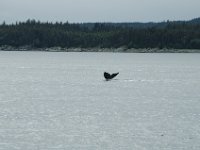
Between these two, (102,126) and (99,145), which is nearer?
(99,145)

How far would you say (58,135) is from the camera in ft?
106

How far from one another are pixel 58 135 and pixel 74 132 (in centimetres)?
132

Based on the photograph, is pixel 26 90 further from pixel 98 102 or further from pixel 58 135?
pixel 58 135

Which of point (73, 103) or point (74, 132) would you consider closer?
point (74, 132)

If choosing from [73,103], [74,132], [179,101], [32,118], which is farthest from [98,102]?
[74,132]

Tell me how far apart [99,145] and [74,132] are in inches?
150

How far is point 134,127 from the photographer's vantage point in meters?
35.2

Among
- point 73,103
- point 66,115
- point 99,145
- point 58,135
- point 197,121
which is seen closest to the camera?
Result: point 99,145

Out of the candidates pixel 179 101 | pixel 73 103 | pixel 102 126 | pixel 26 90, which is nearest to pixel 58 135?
pixel 102 126

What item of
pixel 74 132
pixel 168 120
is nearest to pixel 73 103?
pixel 168 120

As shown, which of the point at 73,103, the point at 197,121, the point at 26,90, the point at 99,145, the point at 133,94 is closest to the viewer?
the point at 99,145

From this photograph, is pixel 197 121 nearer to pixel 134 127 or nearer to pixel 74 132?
pixel 134 127

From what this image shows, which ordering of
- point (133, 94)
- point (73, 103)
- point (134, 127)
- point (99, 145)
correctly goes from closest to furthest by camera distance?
point (99, 145), point (134, 127), point (73, 103), point (133, 94)

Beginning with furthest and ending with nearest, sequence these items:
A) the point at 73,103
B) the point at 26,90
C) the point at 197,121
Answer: the point at 26,90
the point at 73,103
the point at 197,121
